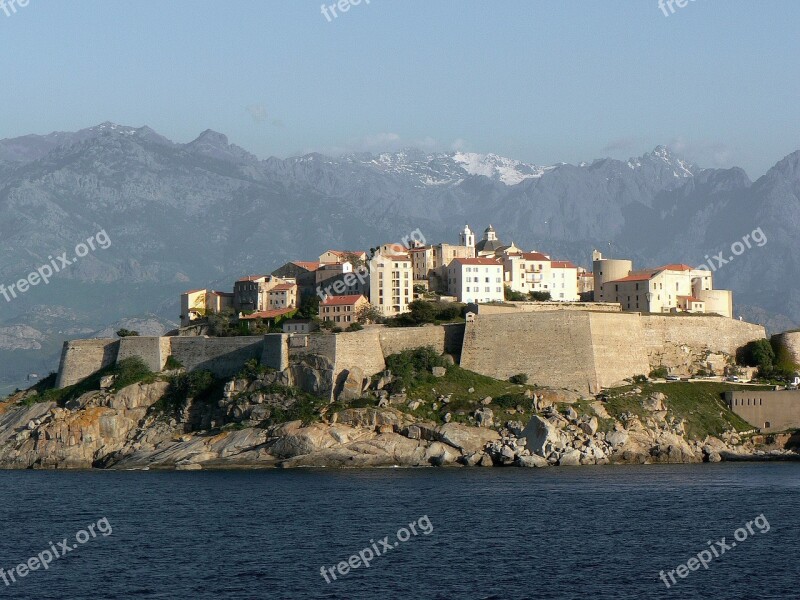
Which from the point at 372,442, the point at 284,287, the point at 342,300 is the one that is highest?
the point at 284,287

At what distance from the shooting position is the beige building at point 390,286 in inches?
3851

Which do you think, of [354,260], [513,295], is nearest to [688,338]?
[513,295]

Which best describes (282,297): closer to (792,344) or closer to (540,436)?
(540,436)

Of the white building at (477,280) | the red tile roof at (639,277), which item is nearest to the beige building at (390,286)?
the white building at (477,280)

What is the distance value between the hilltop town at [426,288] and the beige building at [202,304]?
0.26 ft

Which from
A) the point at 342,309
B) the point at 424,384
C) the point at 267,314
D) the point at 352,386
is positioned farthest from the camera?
the point at 267,314

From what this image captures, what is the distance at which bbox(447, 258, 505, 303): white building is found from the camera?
100 m

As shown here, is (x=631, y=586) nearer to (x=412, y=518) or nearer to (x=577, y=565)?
(x=577, y=565)

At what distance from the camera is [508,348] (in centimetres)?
8888

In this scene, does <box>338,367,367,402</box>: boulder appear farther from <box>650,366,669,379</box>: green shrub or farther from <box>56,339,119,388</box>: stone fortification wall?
<box>650,366,669,379</box>: green shrub

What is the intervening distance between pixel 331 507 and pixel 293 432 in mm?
16736

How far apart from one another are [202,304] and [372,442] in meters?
32.0

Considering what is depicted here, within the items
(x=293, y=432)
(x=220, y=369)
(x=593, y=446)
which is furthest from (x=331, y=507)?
(x=220, y=369)

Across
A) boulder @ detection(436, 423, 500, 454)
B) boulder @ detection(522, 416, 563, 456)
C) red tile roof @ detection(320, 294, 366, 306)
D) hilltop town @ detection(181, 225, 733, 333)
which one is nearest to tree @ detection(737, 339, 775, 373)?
hilltop town @ detection(181, 225, 733, 333)
